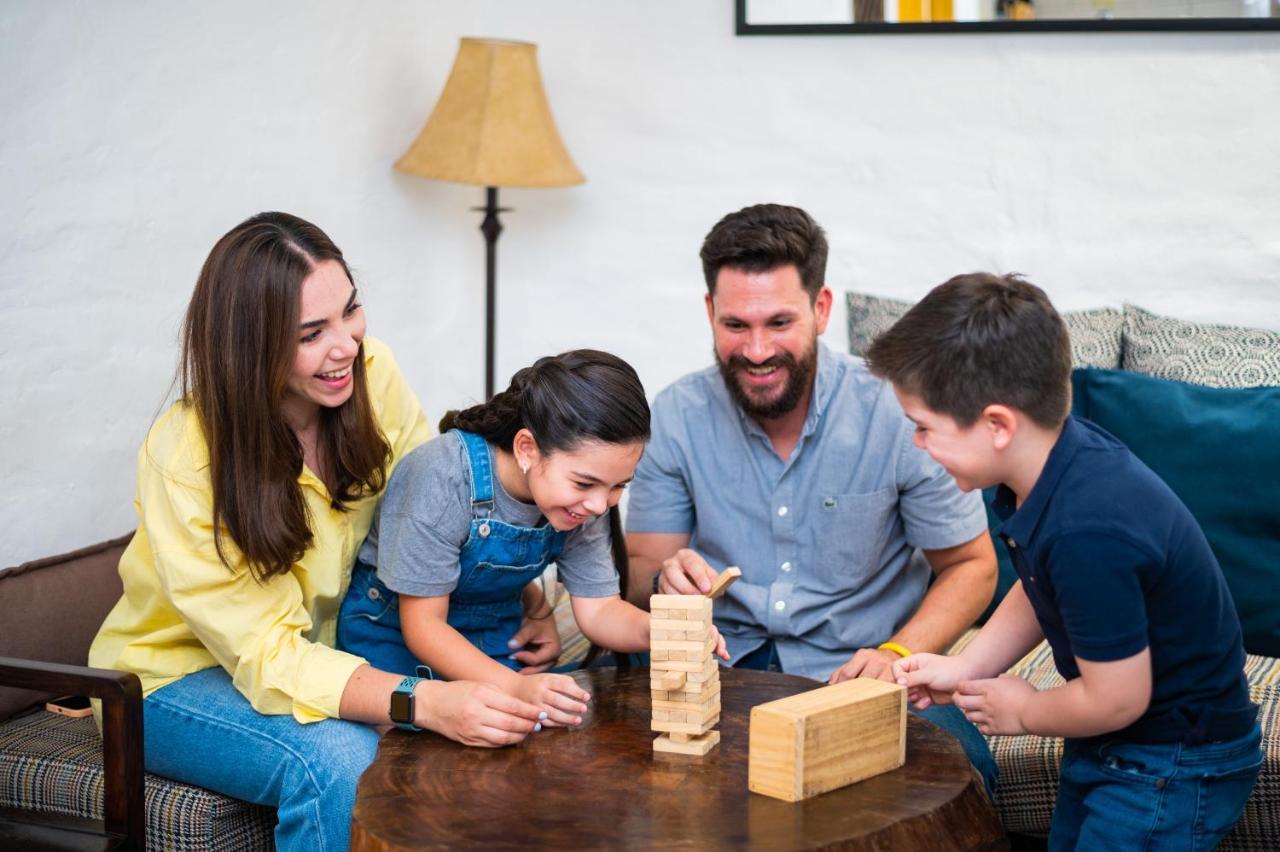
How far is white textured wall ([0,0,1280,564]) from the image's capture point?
2.75m

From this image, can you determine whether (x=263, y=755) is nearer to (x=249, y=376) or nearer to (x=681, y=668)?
(x=249, y=376)

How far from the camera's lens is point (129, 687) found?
201cm

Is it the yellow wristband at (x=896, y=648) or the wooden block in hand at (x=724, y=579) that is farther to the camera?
the yellow wristband at (x=896, y=648)

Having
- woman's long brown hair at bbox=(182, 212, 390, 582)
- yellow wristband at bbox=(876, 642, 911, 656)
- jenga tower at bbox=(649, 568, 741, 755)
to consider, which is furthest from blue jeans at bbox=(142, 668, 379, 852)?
yellow wristband at bbox=(876, 642, 911, 656)

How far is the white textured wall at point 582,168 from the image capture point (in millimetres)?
2750

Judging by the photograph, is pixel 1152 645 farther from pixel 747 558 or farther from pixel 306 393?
pixel 306 393

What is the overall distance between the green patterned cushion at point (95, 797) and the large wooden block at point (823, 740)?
0.98 m

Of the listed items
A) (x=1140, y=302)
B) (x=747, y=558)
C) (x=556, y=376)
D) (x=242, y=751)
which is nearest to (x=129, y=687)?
(x=242, y=751)

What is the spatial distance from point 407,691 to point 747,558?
34.4 inches

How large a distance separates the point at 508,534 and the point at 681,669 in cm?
54

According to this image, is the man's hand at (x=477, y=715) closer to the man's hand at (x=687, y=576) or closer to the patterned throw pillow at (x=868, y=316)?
the man's hand at (x=687, y=576)

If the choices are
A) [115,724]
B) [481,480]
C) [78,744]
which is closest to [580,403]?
[481,480]

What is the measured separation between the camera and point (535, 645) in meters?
2.58

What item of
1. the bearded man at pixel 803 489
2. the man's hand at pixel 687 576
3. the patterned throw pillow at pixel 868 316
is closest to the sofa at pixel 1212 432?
the bearded man at pixel 803 489
